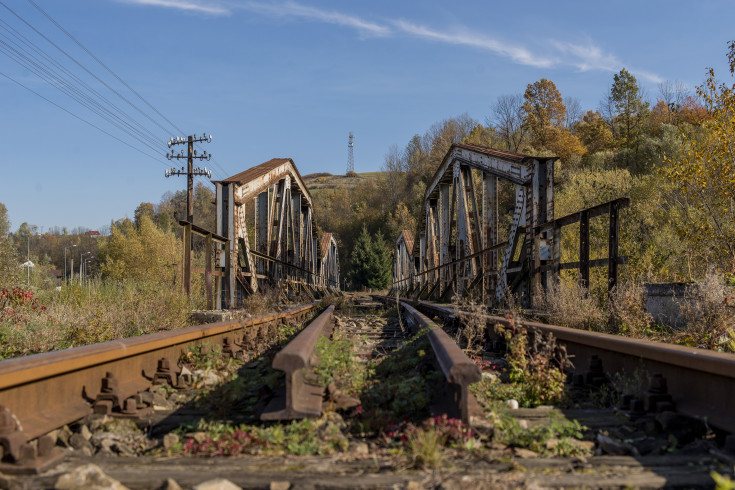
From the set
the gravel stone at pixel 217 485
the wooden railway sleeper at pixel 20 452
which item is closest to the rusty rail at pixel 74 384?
the wooden railway sleeper at pixel 20 452

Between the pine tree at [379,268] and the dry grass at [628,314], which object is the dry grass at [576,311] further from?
the pine tree at [379,268]

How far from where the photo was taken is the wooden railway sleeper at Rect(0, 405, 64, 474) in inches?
95.8

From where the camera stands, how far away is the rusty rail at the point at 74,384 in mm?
2680

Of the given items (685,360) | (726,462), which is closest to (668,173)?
(685,360)

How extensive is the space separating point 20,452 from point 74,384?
1.02 meters

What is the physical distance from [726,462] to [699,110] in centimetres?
5409

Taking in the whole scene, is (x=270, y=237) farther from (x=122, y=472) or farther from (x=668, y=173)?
(x=122, y=472)

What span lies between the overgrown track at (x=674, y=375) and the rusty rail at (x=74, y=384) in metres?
3.12

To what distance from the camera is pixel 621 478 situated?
2.34 meters

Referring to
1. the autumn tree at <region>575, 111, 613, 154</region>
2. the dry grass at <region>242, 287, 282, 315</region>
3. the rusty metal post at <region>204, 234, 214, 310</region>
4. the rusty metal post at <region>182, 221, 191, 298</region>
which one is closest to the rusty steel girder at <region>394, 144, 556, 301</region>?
the dry grass at <region>242, 287, 282, 315</region>

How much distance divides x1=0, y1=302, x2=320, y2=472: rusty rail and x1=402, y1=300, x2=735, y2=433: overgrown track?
3115mm

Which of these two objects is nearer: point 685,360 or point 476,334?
point 685,360

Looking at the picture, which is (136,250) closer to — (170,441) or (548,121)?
(548,121)

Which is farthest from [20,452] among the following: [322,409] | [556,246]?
[556,246]
